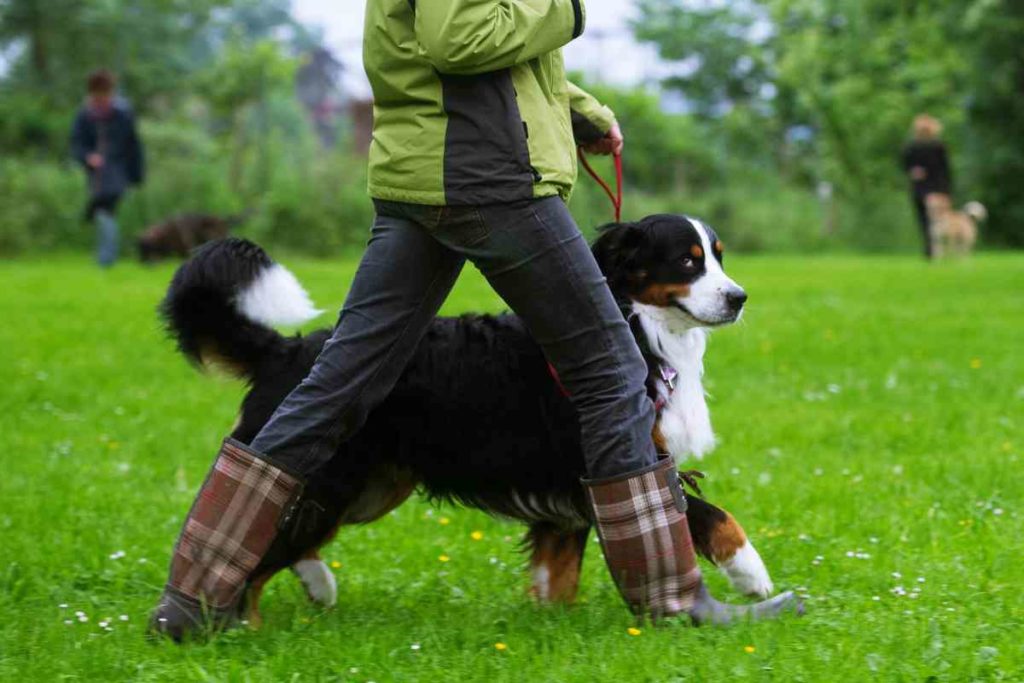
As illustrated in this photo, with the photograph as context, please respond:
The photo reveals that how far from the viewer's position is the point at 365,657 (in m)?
3.55

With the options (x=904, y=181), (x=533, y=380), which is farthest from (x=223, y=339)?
(x=904, y=181)

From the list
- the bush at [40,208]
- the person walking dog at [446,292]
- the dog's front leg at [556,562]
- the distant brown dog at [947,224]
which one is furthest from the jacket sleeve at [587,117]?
the bush at [40,208]

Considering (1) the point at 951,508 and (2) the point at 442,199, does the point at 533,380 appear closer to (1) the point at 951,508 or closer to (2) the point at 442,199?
(2) the point at 442,199

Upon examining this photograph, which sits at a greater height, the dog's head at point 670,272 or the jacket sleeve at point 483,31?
the jacket sleeve at point 483,31

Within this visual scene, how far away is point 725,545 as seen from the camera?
387 centimetres

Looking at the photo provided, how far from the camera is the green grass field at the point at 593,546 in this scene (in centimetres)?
350

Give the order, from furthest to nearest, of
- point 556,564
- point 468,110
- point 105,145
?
1. point 105,145
2. point 556,564
3. point 468,110

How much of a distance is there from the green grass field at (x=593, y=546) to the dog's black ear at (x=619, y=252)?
39.5 inches

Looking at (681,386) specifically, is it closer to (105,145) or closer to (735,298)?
(735,298)

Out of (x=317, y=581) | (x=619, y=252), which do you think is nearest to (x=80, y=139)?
(x=317, y=581)

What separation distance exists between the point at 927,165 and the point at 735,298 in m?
17.0

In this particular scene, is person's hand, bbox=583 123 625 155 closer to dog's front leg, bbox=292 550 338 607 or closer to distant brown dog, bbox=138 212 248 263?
dog's front leg, bbox=292 550 338 607

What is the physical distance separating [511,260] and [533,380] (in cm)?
57

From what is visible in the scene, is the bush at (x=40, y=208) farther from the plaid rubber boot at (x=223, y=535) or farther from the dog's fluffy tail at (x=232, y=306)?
the plaid rubber boot at (x=223, y=535)
